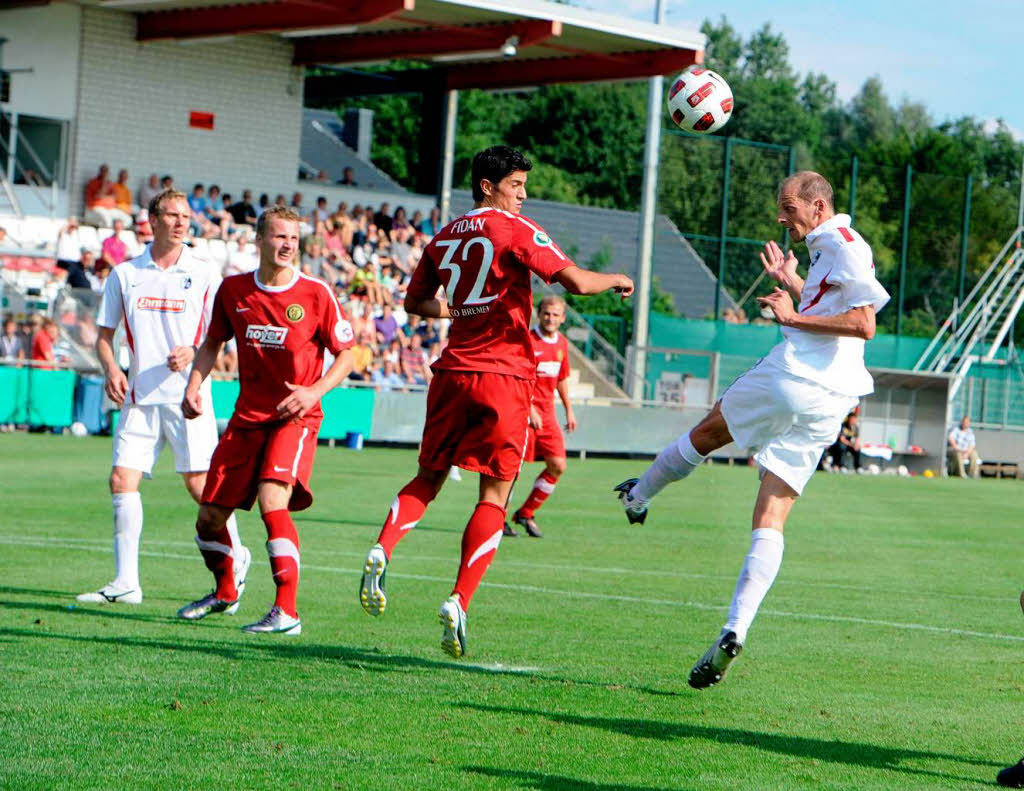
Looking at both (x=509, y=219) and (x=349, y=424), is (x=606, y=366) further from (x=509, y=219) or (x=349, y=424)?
(x=509, y=219)

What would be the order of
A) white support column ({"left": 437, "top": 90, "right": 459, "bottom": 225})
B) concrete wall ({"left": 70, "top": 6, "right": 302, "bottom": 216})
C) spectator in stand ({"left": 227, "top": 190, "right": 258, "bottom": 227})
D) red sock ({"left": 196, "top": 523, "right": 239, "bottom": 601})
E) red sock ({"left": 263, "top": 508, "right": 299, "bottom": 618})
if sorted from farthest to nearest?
white support column ({"left": 437, "top": 90, "right": 459, "bottom": 225}), concrete wall ({"left": 70, "top": 6, "right": 302, "bottom": 216}), spectator in stand ({"left": 227, "top": 190, "right": 258, "bottom": 227}), red sock ({"left": 196, "top": 523, "right": 239, "bottom": 601}), red sock ({"left": 263, "top": 508, "right": 299, "bottom": 618})

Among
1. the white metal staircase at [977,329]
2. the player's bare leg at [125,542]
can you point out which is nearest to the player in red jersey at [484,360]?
the player's bare leg at [125,542]

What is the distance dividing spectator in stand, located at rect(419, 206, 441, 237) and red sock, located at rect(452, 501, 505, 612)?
30.1m

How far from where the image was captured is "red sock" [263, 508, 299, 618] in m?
7.45

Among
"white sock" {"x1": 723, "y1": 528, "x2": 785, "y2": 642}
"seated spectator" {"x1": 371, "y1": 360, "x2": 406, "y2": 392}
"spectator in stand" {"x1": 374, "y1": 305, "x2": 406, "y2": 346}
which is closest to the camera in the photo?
"white sock" {"x1": 723, "y1": 528, "x2": 785, "y2": 642}

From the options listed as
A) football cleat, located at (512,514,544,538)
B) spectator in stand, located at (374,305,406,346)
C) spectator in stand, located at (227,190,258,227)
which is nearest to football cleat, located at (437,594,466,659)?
football cleat, located at (512,514,544,538)

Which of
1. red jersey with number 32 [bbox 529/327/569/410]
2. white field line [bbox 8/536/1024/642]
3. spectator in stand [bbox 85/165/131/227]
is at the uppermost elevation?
spectator in stand [bbox 85/165/131/227]

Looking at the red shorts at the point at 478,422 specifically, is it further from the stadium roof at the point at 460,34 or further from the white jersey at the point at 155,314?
the stadium roof at the point at 460,34

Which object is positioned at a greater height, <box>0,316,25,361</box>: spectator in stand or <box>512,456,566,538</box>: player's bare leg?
<box>0,316,25,361</box>: spectator in stand

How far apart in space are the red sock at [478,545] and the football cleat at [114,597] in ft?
8.06

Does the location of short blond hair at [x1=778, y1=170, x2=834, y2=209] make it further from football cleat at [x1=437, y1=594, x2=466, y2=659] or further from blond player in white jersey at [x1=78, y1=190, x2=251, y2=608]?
blond player in white jersey at [x1=78, y1=190, x2=251, y2=608]

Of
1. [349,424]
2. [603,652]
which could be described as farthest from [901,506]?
Answer: [603,652]

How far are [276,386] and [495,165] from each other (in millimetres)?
1697

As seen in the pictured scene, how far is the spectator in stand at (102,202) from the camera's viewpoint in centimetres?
2986
